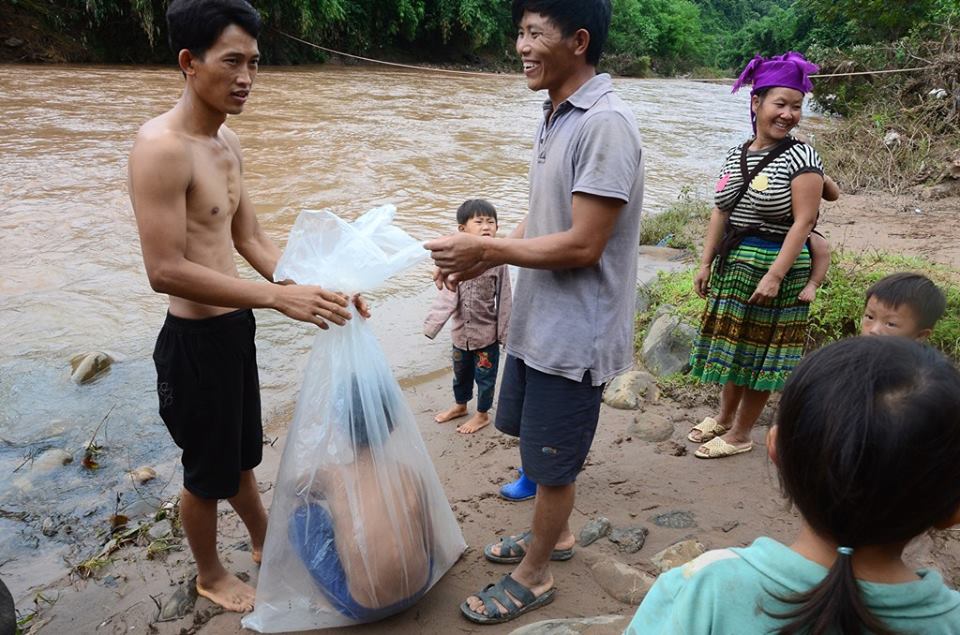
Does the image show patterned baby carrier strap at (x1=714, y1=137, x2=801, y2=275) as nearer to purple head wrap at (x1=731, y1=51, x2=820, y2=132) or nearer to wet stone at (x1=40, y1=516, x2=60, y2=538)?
purple head wrap at (x1=731, y1=51, x2=820, y2=132)

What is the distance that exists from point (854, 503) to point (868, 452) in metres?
0.07

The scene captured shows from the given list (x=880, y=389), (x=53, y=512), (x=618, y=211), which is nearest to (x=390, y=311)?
(x=53, y=512)

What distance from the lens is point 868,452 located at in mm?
835

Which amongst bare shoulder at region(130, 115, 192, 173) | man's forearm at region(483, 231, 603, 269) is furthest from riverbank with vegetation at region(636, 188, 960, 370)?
bare shoulder at region(130, 115, 192, 173)

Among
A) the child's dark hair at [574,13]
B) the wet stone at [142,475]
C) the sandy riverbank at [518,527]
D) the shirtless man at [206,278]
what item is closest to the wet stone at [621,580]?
the sandy riverbank at [518,527]

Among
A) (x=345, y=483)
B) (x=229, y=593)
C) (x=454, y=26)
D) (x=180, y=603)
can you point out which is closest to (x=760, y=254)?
(x=345, y=483)

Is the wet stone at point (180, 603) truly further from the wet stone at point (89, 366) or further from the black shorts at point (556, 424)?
the wet stone at point (89, 366)

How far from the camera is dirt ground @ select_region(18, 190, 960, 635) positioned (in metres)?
2.11

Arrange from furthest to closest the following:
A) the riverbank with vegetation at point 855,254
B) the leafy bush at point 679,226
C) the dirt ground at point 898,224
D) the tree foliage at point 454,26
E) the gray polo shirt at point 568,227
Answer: the tree foliage at point 454,26
the leafy bush at point 679,226
the dirt ground at point 898,224
the riverbank with vegetation at point 855,254
the gray polo shirt at point 568,227

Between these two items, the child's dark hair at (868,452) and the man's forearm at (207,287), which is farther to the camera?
the man's forearm at (207,287)

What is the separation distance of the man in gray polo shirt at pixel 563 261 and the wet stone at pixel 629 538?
1.21 feet

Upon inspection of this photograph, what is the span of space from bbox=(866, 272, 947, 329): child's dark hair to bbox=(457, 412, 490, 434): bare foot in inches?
71.0

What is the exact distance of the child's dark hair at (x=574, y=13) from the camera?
1779 mm

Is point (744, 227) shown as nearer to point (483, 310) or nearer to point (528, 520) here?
point (483, 310)
